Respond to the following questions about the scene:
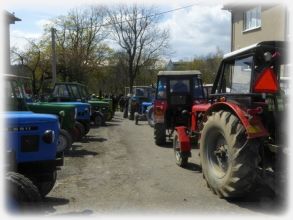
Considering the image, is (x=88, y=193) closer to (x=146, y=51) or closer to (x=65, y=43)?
(x=146, y=51)

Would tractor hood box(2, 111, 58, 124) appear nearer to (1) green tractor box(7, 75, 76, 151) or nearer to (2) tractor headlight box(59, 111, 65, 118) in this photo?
(1) green tractor box(7, 75, 76, 151)

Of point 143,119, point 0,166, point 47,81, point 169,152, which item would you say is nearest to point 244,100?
point 0,166

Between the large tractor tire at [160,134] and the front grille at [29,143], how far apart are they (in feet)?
20.3

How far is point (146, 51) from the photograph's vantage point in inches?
1628

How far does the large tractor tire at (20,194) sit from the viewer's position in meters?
5.11

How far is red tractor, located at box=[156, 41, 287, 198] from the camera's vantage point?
19.5 ft

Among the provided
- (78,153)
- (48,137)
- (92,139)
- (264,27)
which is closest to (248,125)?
(48,137)

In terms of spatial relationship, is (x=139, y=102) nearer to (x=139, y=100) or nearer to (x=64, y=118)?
(x=139, y=100)

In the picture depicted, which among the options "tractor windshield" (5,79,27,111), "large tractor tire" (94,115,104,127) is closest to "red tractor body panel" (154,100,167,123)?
"tractor windshield" (5,79,27,111)

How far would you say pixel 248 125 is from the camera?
5953mm

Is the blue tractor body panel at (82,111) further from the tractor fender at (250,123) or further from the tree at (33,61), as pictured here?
the tree at (33,61)

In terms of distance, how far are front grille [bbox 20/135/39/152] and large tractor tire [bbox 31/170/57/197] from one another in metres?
0.38

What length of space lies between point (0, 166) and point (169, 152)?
6060 mm

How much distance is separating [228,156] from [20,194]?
107 inches
